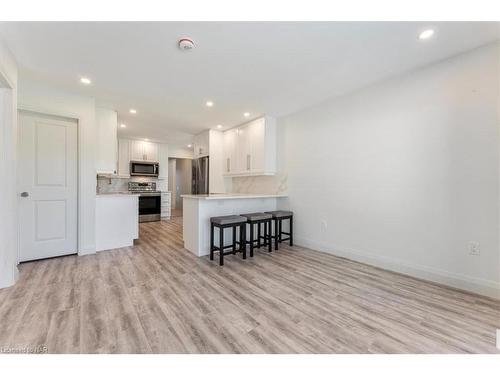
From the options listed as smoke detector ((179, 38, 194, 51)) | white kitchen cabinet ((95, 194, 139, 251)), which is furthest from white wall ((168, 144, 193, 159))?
smoke detector ((179, 38, 194, 51))

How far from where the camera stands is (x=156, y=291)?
2174 mm

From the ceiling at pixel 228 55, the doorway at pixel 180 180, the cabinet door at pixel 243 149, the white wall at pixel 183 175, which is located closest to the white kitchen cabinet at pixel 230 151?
the cabinet door at pixel 243 149

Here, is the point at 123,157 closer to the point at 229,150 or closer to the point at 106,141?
the point at 106,141

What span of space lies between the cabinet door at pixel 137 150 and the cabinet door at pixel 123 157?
0.10 meters

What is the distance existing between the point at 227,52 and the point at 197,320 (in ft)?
8.10

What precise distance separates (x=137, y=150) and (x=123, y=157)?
0.44m

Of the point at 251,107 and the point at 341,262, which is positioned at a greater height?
the point at 251,107

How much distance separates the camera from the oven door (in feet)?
20.9

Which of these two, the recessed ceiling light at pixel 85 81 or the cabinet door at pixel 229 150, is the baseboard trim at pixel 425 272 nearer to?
the cabinet door at pixel 229 150

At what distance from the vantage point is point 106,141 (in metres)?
3.88

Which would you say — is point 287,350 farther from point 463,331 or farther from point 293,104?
point 293,104

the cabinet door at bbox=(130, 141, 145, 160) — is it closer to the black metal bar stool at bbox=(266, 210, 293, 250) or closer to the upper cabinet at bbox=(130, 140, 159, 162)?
the upper cabinet at bbox=(130, 140, 159, 162)

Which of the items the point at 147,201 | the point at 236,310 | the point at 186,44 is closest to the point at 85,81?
the point at 186,44
